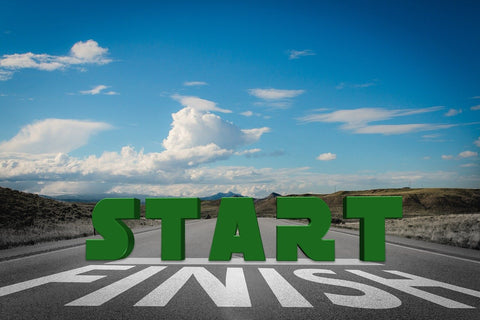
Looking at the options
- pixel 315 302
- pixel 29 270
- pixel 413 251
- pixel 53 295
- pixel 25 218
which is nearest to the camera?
pixel 315 302

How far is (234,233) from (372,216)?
364cm

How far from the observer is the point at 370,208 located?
10.7m

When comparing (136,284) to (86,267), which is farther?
(86,267)

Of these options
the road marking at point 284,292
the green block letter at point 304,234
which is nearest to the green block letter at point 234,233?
the green block letter at point 304,234

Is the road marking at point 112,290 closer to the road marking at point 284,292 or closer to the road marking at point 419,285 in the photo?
the road marking at point 284,292

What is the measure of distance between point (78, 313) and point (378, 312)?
4.08 metres

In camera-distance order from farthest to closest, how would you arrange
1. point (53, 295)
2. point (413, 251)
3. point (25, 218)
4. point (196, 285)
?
point (25, 218)
point (413, 251)
point (196, 285)
point (53, 295)

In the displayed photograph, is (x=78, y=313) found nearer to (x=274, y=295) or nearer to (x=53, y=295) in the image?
(x=53, y=295)

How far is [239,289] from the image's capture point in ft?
23.3

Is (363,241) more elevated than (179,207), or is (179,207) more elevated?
(179,207)

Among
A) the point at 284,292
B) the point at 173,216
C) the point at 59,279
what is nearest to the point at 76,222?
the point at 173,216

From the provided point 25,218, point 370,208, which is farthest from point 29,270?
point 25,218

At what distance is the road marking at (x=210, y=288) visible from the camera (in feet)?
20.1

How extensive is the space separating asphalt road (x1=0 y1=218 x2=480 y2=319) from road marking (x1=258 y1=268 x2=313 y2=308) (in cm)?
2
